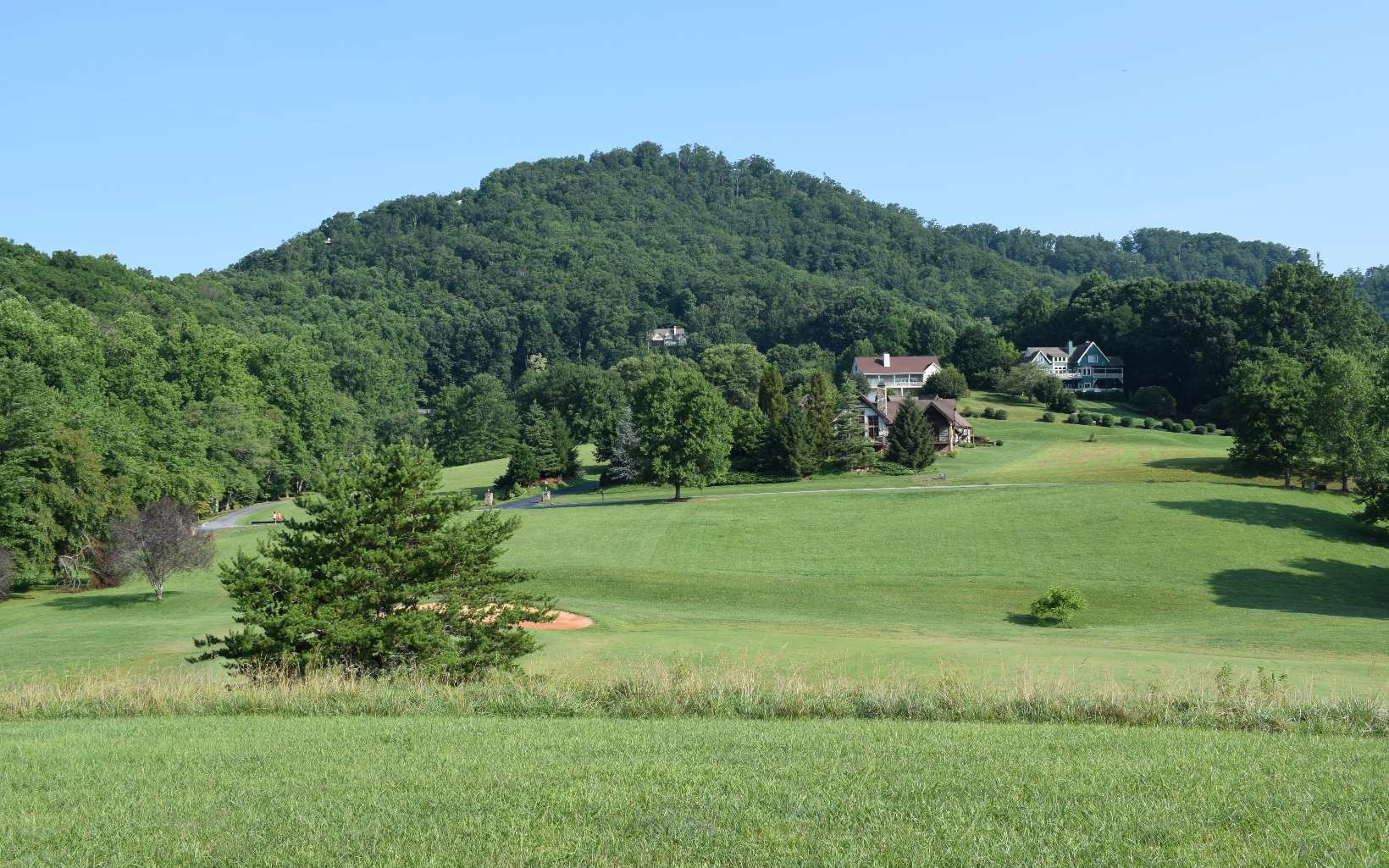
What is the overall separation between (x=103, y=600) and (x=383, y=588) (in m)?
24.5

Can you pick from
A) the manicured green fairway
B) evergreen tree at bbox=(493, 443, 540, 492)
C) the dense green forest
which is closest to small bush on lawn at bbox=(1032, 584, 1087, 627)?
the manicured green fairway

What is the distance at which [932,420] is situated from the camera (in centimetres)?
7644

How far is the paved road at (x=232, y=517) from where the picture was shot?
62.8 meters

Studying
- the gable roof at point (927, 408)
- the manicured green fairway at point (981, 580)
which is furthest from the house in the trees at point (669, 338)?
the manicured green fairway at point (981, 580)

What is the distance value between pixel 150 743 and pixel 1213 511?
1813 inches

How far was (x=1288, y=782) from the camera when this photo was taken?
834 centimetres

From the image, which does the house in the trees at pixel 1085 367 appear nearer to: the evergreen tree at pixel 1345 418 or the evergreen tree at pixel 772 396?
the evergreen tree at pixel 772 396

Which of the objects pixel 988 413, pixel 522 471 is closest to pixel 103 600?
pixel 522 471

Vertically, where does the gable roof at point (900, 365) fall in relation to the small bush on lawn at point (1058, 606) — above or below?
above

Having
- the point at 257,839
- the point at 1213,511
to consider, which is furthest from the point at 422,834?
the point at 1213,511

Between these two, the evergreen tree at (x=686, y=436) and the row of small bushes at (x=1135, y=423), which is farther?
the row of small bushes at (x=1135, y=423)

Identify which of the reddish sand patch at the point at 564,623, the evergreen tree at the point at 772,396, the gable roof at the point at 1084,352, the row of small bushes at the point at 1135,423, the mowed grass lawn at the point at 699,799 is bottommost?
the reddish sand patch at the point at 564,623

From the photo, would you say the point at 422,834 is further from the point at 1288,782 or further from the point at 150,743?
the point at 1288,782

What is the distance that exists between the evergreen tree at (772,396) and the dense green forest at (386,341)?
2.75 metres
